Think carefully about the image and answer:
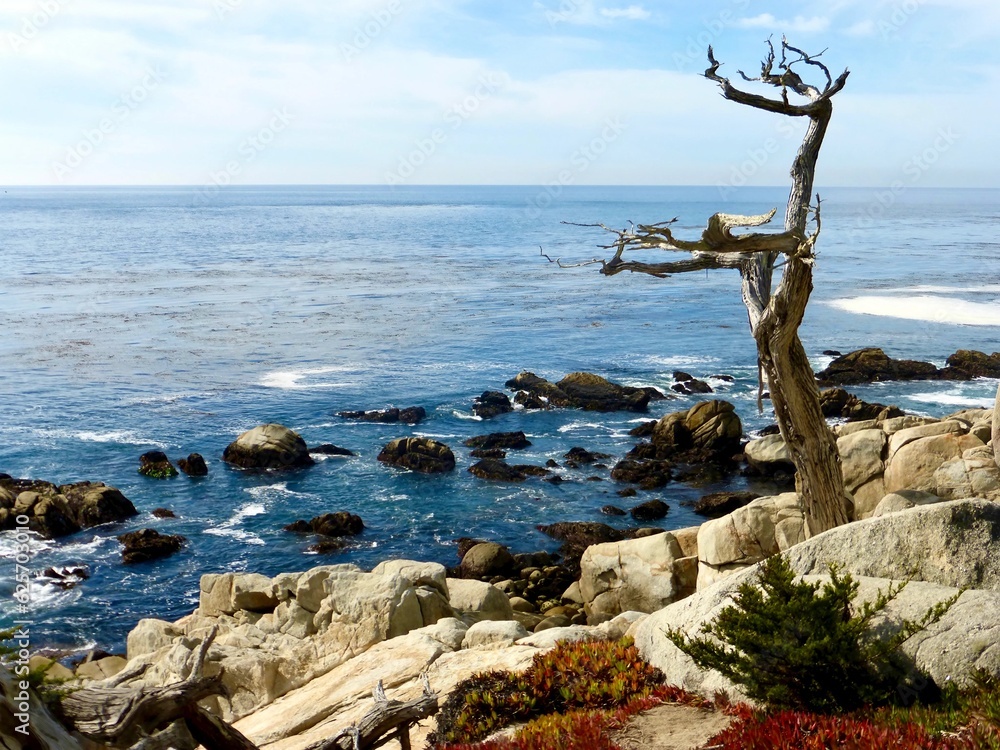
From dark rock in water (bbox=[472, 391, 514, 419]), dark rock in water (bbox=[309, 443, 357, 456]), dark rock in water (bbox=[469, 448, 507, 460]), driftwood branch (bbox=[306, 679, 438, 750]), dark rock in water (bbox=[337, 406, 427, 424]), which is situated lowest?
dark rock in water (bbox=[309, 443, 357, 456])

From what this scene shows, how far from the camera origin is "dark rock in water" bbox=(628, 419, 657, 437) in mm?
38031

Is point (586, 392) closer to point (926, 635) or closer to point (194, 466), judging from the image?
point (194, 466)

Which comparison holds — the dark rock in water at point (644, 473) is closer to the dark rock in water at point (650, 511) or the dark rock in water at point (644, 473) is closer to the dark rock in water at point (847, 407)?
the dark rock in water at point (650, 511)

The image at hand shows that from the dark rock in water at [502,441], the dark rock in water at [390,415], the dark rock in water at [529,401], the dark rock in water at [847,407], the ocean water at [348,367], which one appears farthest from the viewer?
the dark rock in water at [529,401]

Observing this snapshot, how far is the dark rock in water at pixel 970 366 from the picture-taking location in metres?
45.9

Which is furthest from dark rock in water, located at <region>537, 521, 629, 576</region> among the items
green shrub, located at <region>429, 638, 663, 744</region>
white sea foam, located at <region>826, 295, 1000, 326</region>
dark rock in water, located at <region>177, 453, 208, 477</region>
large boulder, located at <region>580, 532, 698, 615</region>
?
white sea foam, located at <region>826, 295, 1000, 326</region>

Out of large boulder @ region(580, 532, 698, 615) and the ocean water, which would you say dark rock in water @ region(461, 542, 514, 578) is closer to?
the ocean water

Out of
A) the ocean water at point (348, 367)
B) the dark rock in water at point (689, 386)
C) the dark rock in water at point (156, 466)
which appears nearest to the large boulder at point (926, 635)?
the ocean water at point (348, 367)

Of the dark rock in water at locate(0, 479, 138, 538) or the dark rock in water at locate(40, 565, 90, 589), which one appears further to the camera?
the dark rock in water at locate(0, 479, 138, 538)

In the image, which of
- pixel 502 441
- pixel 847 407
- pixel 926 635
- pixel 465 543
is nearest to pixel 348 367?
pixel 502 441

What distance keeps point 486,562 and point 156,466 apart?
614 inches

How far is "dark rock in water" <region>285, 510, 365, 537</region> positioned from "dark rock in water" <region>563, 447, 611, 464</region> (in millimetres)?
9518

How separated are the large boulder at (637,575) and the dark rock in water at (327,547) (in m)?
9.03

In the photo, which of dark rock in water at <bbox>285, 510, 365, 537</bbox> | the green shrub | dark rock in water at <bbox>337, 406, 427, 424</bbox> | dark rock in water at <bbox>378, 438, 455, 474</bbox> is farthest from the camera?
dark rock in water at <bbox>337, 406, 427, 424</bbox>
